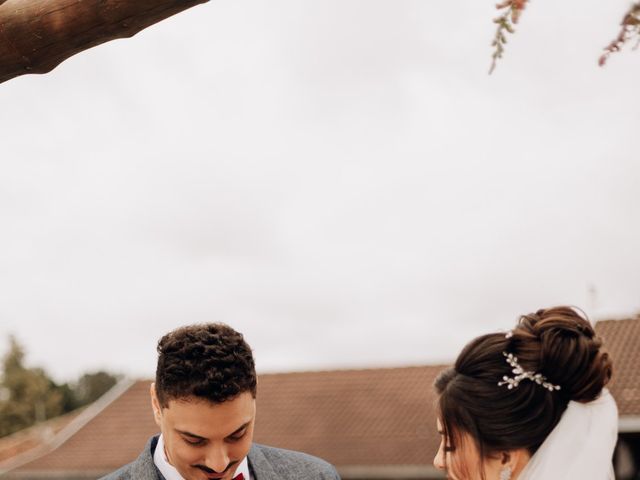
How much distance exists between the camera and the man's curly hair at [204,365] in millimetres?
2576

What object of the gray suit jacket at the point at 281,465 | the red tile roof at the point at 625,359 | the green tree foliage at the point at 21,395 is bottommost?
the green tree foliage at the point at 21,395

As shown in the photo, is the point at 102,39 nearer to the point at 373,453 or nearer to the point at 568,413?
the point at 568,413

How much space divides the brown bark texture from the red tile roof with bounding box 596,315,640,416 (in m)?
12.7

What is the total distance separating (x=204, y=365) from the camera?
264 cm

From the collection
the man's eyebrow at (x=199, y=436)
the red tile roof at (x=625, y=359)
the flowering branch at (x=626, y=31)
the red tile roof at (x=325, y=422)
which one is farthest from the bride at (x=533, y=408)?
the red tile roof at (x=325, y=422)

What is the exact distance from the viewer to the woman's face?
256 centimetres

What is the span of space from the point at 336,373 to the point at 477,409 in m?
18.6

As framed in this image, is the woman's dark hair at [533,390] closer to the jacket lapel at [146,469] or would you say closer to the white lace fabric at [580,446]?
the white lace fabric at [580,446]

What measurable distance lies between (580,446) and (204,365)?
1166 mm

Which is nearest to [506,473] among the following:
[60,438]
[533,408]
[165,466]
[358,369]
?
Answer: [533,408]

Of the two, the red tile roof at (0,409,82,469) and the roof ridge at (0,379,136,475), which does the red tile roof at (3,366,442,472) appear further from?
the red tile roof at (0,409,82,469)

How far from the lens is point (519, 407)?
2570 mm

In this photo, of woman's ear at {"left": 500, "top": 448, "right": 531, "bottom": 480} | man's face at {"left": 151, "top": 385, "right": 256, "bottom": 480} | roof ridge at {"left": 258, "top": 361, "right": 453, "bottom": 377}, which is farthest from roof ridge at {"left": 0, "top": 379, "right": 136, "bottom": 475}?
woman's ear at {"left": 500, "top": 448, "right": 531, "bottom": 480}

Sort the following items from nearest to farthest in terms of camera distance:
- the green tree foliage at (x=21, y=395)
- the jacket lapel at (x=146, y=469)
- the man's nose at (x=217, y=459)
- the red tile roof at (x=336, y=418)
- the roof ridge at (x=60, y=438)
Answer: the man's nose at (x=217, y=459), the jacket lapel at (x=146, y=469), the red tile roof at (x=336, y=418), the roof ridge at (x=60, y=438), the green tree foliage at (x=21, y=395)
